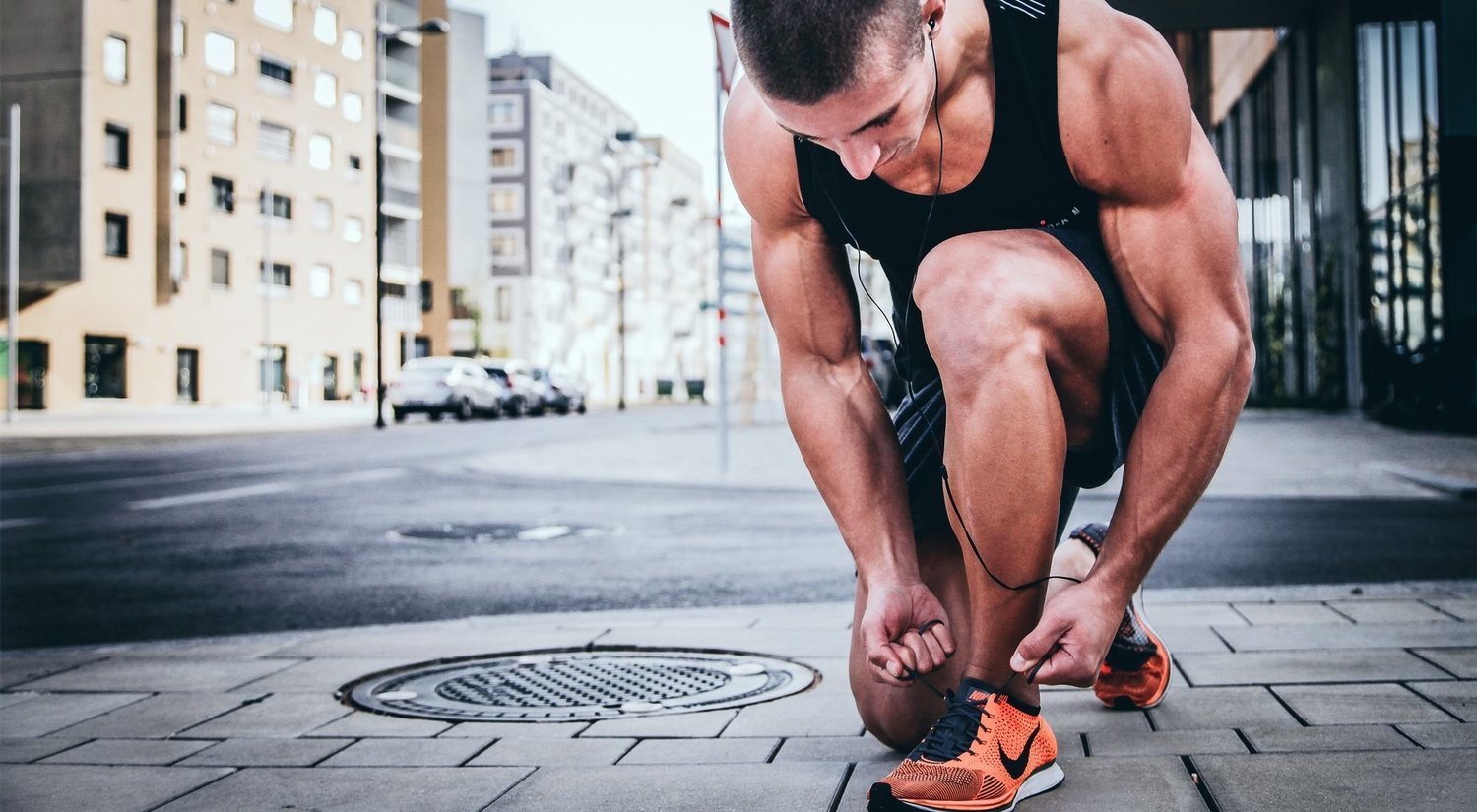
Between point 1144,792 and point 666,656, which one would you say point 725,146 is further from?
point 666,656

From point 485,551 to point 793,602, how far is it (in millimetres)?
2365

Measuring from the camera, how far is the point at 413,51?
62.4 m

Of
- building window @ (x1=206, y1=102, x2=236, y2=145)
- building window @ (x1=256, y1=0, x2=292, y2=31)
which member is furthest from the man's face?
building window @ (x1=256, y1=0, x2=292, y2=31)

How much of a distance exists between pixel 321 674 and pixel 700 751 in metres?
1.40

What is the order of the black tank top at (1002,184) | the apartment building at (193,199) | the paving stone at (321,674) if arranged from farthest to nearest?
the apartment building at (193,199), the paving stone at (321,674), the black tank top at (1002,184)

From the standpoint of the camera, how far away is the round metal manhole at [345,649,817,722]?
3006 millimetres

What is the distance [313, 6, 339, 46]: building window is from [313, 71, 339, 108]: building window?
124 centimetres

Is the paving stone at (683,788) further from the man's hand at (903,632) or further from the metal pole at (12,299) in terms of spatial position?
the metal pole at (12,299)

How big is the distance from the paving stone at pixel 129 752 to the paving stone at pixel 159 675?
23.2 inches

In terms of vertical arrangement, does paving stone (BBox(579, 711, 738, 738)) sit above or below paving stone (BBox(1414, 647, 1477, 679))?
below

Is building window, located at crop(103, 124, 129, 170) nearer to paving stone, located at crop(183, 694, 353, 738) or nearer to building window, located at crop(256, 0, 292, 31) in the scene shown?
building window, located at crop(256, 0, 292, 31)

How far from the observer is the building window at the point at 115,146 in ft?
123

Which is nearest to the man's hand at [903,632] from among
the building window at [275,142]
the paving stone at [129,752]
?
the paving stone at [129,752]

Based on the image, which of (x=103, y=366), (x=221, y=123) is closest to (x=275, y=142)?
(x=221, y=123)
